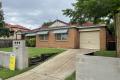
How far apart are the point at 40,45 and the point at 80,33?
7.52 metres

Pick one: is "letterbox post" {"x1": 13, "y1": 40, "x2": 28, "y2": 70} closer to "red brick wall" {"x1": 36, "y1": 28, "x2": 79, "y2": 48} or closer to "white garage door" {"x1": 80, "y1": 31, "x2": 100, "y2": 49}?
"white garage door" {"x1": 80, "y1": 31, "x2": 100, "y2": 49}

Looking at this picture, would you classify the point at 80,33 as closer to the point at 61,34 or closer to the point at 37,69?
the point at 61,34

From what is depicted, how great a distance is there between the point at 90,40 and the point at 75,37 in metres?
1.98

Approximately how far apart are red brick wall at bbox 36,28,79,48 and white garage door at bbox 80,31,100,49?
30.1 inches

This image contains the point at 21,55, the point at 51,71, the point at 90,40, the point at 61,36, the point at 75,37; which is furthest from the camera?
the point at 61,36

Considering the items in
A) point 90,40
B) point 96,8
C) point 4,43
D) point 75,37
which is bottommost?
point 4,43

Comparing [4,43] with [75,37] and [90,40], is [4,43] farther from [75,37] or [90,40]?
[90,40]

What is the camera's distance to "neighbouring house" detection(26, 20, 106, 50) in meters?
22.1

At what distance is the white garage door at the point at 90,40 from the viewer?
73.7ft

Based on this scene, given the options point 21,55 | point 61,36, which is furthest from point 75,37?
point 21,55

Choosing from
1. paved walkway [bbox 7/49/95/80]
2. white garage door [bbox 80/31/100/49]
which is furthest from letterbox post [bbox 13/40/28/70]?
white garage door [bbox 80/31/100/49]

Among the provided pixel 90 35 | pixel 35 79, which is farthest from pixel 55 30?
pixel 35 79

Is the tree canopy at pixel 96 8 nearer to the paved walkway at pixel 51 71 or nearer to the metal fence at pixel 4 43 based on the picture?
the paved walkway at pixel 51 71

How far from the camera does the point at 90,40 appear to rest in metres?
23.2
